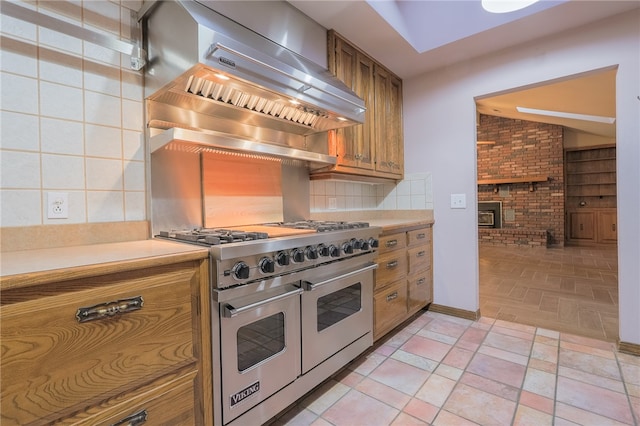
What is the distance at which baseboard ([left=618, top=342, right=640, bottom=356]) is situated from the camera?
200 cm

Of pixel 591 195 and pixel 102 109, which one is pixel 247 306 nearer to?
pixel 102 109

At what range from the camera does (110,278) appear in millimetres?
923

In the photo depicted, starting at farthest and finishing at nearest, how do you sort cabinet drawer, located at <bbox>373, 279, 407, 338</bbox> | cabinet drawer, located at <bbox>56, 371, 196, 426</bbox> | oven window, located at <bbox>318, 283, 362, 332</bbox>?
cabinet drawer, located at <bbox>373, 279, 407, 338</bbox>, oven window, located at <bbox>318, 283, 362, 332</bbox>, cabinet drawer, located at <bbox>56, 371, 196, 426</bbox>

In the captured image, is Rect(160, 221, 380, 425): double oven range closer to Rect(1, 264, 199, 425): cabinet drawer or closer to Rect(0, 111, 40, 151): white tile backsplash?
Rect(1, 264, 199, 425): cabinet drawer

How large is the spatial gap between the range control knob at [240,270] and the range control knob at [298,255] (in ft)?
0.91

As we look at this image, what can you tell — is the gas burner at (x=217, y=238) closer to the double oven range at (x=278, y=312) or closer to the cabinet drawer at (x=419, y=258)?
the double oven range at (x=278, y=312)

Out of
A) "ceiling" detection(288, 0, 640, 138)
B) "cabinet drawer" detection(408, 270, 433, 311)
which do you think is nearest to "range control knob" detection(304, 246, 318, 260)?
"cabinet drawer" detection(408, 270, 433, 311)

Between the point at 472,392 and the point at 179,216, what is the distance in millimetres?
1912

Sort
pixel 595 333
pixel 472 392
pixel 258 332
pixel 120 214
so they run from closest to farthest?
pixel 258 332
pixel 120 214
pixel 472 392
pixel 595 333

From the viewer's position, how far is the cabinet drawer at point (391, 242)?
2164 millimetres

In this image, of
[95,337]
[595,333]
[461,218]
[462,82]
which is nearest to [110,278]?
[95,337]

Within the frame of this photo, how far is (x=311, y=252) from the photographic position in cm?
152

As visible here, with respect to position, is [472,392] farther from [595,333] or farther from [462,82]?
[462,82]

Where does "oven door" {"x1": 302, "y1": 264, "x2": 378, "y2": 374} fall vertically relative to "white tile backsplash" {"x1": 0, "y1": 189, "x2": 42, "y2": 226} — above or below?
below
